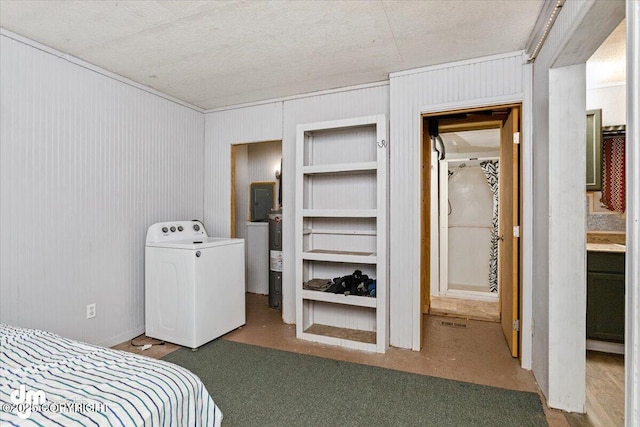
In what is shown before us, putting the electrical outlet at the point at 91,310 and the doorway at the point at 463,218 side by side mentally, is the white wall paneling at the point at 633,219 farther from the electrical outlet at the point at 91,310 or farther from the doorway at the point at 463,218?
the electrical outlet at the point at 91,310

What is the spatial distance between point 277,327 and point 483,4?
321cm

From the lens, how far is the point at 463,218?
5.15m

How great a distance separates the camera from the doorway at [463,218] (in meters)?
3.75

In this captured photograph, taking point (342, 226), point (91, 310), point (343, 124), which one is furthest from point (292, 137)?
point (91, 310)

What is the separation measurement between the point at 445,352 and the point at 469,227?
2.82 meters

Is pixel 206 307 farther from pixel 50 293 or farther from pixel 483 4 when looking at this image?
pixel 483 4

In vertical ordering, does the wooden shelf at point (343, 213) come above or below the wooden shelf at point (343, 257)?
above

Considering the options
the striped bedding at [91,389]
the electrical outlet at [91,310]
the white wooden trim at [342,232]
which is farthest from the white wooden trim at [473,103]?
the electrical outlet at [91,310]

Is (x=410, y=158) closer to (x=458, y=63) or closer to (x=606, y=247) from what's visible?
(x=458, y=63)

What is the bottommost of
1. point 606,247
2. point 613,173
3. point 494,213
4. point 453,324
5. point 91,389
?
point 453,324

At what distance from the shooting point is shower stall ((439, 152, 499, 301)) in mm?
4766

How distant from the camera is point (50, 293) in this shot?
245cm

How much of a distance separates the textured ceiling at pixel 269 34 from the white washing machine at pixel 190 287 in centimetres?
154

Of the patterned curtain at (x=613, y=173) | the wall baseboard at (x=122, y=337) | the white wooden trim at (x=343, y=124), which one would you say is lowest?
the wall baseboard at (x=122, y=337)
